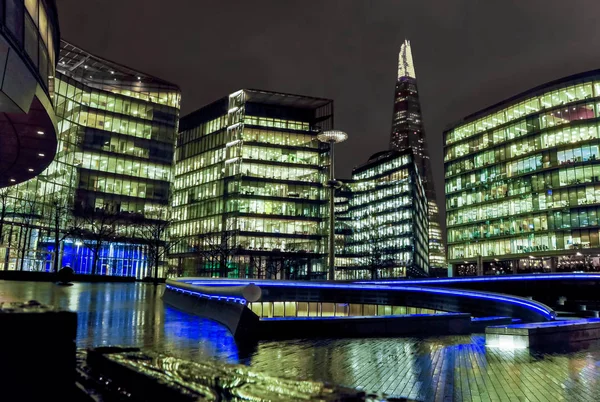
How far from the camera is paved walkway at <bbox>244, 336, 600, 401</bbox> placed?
8.97 meters

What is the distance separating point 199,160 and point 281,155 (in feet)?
74.0

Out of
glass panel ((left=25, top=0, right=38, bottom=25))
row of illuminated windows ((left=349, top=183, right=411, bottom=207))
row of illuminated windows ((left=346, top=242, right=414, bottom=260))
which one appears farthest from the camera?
row of illuminated windows ((left=349, top=183, right=411, bottom=207))

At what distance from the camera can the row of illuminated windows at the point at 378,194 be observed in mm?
139750

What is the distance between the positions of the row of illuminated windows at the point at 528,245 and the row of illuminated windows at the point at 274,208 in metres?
32.8

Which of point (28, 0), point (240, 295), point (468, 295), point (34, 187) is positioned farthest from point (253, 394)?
point (34, 187)

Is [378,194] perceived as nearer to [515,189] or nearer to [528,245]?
[515,189]

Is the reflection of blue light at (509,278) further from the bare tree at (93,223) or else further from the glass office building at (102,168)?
the glass office building at (102,168)

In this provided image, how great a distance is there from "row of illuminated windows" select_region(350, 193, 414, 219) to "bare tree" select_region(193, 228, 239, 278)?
2436 inches

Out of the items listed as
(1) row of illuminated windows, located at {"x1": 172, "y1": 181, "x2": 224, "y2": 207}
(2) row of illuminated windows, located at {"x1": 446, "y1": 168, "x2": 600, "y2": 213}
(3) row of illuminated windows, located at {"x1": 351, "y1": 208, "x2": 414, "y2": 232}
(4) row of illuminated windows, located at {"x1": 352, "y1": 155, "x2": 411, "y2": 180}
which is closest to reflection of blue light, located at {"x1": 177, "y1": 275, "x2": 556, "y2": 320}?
(2) row of illuminated windows, located at {"x1": 446, "y1": 168, "x2": 600, "y2": 213}

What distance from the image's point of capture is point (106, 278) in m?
54.0

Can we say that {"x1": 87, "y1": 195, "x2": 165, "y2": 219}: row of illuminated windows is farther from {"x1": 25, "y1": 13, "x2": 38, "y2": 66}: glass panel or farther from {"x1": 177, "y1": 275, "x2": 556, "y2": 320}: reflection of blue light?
{"x1": 25, "y1": 13, "x2": 38, "y2": 66}: glass panel

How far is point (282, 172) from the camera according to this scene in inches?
4053

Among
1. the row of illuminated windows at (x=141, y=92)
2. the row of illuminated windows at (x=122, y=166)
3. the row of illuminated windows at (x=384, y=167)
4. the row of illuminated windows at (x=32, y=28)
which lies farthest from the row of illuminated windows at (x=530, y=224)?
the row of illuminated windows at (x=32, y=28)

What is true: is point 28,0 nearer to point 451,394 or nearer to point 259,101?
point 451,394
